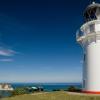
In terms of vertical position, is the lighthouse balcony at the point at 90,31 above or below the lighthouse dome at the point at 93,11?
below

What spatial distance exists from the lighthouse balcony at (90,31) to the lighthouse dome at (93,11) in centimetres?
78

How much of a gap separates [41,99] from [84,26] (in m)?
12.2

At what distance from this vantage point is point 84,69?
30281 millimetres

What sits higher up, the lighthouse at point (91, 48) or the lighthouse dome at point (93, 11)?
the lighthouse dome at point (93, 11)

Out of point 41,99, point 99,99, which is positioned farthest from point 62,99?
point 99,99

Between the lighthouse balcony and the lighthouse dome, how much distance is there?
2.57 ft

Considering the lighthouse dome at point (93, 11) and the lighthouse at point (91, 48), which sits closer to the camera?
the lighthouse at point (91, 48)

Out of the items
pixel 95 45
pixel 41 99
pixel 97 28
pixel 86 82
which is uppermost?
pixel 97 28

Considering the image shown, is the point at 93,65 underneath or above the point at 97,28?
underneath

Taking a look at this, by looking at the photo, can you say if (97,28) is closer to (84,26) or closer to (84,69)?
(84,26)

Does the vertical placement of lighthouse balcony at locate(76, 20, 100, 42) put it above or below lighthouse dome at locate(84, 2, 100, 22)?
below

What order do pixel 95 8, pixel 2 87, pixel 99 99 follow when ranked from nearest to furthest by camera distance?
pixel 99 99
pixel 95 8
pixel 2 87

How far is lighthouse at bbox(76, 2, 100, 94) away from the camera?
1114 inches

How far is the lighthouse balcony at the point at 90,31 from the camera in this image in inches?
1152
